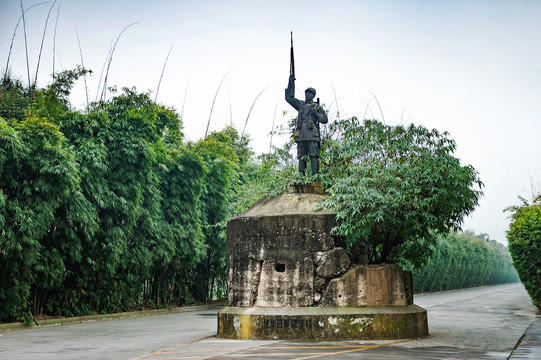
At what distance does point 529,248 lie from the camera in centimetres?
1612

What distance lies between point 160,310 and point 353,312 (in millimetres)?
11750

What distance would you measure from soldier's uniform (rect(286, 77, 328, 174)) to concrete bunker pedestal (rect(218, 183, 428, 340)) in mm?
1129

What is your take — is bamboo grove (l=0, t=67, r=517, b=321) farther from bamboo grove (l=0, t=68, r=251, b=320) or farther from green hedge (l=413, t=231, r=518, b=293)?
green hedge (l=413, t=231, r=518, b=293)

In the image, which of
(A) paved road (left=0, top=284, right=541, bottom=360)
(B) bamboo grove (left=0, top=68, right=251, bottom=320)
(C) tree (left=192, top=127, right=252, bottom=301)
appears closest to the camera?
(A) paved road (left=0, top=284, right=541, bottom=360)

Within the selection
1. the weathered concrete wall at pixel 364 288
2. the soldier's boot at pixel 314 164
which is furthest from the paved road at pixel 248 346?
the soldier's boot at pixel 314 164

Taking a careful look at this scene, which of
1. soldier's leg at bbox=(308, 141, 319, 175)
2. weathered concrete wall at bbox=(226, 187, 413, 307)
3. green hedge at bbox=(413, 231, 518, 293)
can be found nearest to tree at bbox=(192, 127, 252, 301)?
soldier's leg at bbox=(308, 141, 319, 175)

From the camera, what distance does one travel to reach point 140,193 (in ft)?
54.7

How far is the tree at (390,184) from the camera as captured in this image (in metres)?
9.61

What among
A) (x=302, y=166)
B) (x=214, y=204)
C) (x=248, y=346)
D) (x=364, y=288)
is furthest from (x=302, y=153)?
(x=214, y=204)

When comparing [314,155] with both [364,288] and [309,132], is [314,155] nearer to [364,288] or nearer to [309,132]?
[309,132]

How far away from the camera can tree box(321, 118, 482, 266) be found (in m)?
9.61

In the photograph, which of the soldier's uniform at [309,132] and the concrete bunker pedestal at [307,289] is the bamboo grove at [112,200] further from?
the concrete bunker pedestal at [307,289]

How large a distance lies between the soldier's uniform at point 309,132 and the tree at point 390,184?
40cm

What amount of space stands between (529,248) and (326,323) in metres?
9.32
